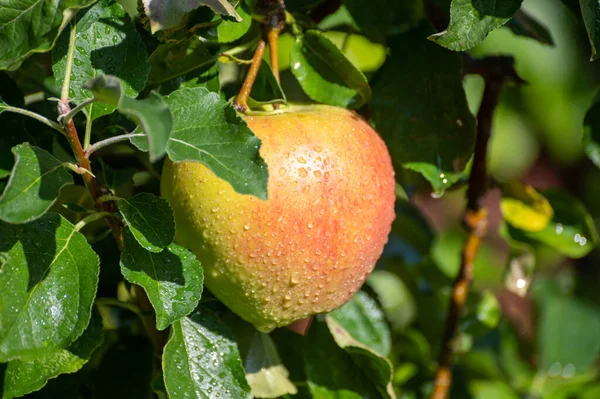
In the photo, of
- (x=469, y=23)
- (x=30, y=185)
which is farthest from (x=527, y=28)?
(x=30, y=185)

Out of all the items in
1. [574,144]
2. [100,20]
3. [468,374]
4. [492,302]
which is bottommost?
[574,144]

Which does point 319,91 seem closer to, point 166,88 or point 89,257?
point 166,88

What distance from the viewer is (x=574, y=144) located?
2.80 meters

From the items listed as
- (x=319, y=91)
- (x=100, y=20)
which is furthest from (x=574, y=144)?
(x=100, y=20)

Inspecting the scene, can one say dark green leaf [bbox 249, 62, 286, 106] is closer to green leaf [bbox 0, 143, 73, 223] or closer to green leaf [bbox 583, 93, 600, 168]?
green leaf [bbox 0, 143, 73, 223]

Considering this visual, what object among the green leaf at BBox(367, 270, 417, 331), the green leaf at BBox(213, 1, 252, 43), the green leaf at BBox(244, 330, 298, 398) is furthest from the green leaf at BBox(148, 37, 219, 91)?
the green leaf at BBox(367, 270, 417, 331)

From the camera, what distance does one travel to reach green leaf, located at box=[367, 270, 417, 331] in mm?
1251

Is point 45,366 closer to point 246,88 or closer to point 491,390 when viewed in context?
point 246,88

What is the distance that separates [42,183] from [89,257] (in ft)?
0.26

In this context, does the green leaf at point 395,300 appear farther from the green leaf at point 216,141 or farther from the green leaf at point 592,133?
the green leaf at point 216,141

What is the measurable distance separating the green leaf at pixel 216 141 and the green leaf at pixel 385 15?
23 cm

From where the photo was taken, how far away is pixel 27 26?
58 centimetres

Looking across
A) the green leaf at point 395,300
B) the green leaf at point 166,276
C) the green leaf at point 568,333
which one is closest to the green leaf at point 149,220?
the green leaf at point 166,276

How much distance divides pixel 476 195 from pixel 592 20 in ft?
1.10
